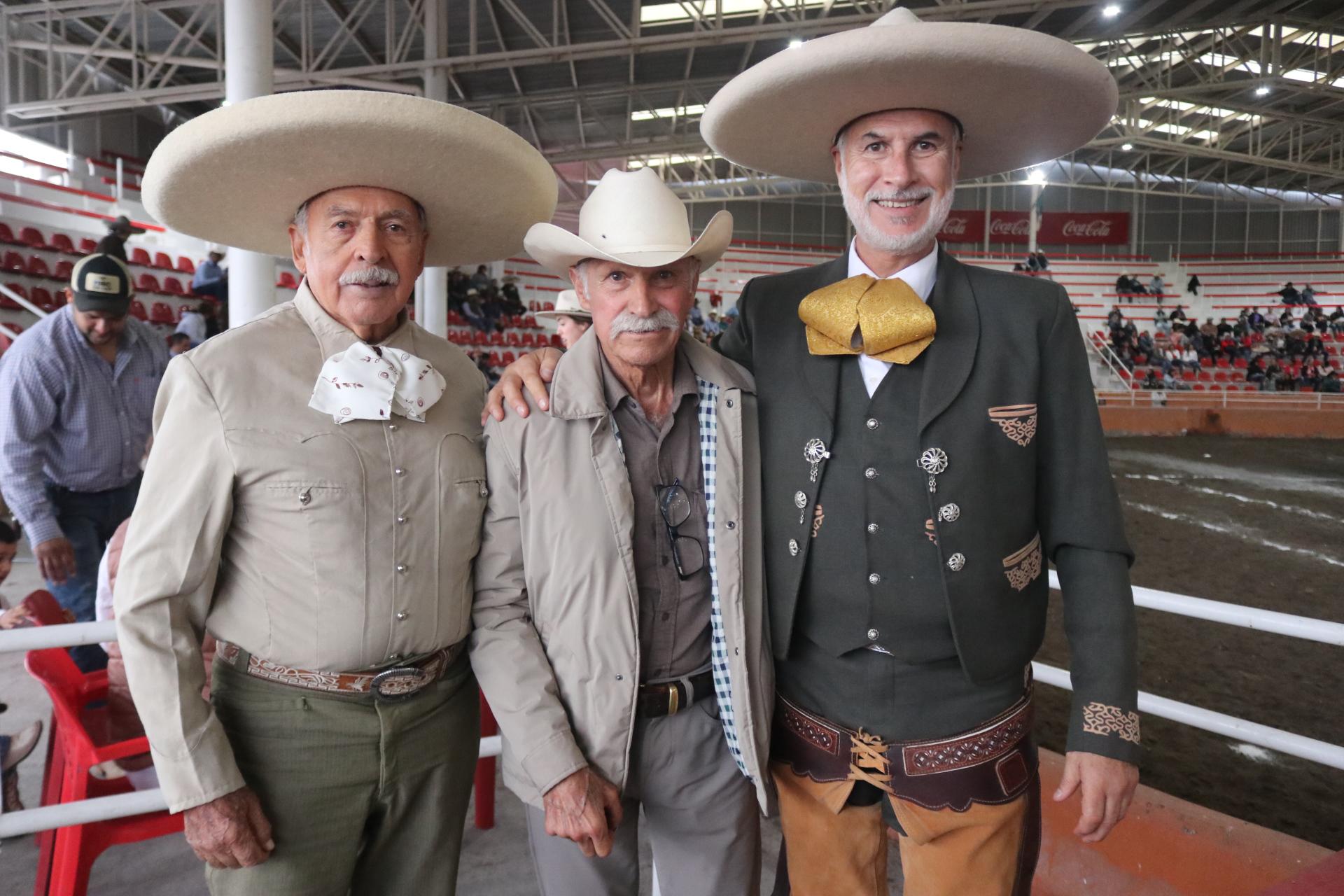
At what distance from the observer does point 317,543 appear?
4.59ft

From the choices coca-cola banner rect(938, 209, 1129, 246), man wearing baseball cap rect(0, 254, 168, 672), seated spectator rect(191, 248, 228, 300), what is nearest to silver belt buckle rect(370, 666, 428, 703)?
man wearing baseball cap rect(0, 254, 168, 672)

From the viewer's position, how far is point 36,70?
15.6 meters

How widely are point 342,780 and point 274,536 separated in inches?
16.7

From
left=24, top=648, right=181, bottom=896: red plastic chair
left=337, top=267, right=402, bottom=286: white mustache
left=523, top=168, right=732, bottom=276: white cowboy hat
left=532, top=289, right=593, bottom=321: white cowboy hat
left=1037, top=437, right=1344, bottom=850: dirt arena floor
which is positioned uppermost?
left=532, top=289, right=593, bottom=321: white cowboy hat

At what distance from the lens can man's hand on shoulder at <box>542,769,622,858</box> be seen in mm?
1400

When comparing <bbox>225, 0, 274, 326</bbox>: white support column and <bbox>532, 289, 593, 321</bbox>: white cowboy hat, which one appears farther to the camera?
<bbox>225, 0, 274, 326</bbox>: white support column

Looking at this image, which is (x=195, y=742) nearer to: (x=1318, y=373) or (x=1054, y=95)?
(x=1054, y=95)

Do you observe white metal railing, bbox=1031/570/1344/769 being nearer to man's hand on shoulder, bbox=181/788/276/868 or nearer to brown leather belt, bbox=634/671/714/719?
brown leather belt, bbox=634/671/714/719

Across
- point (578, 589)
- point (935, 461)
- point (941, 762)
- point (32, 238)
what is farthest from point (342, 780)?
point (32, 238)

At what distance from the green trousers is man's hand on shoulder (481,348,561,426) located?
48cm

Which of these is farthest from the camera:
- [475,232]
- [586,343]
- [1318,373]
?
[1318,373]

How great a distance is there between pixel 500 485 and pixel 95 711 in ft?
4.90

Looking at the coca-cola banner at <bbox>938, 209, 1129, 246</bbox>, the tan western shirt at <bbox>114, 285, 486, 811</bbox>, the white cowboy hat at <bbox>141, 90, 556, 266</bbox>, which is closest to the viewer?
the tan western shirt at <bbox>114, 285, 486, 811</bbox>

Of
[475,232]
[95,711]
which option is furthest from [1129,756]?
[95,711]
